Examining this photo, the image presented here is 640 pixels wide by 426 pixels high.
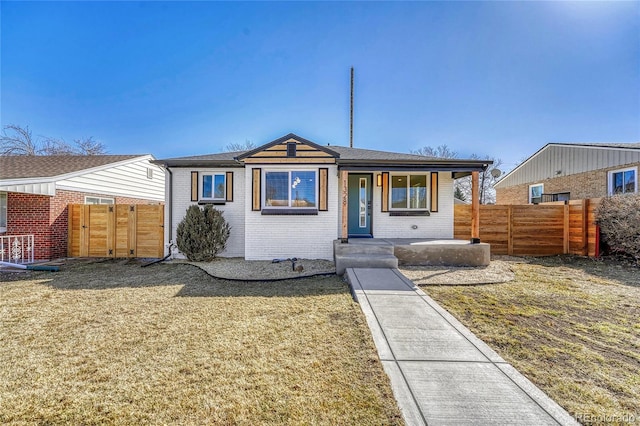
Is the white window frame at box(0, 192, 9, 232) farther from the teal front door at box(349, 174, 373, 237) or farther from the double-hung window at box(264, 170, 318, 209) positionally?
the teal front door at box(349, 174, 373, 237)

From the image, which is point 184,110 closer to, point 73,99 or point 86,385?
point 73,99

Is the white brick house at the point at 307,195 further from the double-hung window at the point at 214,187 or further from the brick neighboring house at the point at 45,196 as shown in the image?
the brick neighboring house at the point at 45,196

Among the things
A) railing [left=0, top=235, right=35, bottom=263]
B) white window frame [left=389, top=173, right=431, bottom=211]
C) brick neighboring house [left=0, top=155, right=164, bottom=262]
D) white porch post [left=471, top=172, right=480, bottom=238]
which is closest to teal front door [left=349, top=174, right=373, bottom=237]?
white window frame [left=389, top=173, right=431, bottom=211]

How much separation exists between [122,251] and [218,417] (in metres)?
9.71

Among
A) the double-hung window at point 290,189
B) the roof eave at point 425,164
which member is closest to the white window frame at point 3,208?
the double-hung window at point 290,189

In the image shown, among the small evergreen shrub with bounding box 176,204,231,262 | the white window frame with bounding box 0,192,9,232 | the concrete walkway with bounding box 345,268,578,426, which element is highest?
the white window frame with bounding box 0,192,9,232

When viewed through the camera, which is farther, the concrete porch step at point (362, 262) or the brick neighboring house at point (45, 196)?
the brick neighboring house at point (45, 196)

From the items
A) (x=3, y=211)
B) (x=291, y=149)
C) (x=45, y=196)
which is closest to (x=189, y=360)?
(x=291, y=149)

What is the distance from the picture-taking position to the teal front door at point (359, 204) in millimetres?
9172

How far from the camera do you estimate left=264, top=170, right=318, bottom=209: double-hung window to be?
8203 mm

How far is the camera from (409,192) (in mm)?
9070

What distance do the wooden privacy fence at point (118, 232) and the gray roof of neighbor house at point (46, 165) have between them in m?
1.49

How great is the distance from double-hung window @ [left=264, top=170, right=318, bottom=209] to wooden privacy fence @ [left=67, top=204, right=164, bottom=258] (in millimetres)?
4225

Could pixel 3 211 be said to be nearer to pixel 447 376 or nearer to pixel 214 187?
pixel 214 187
